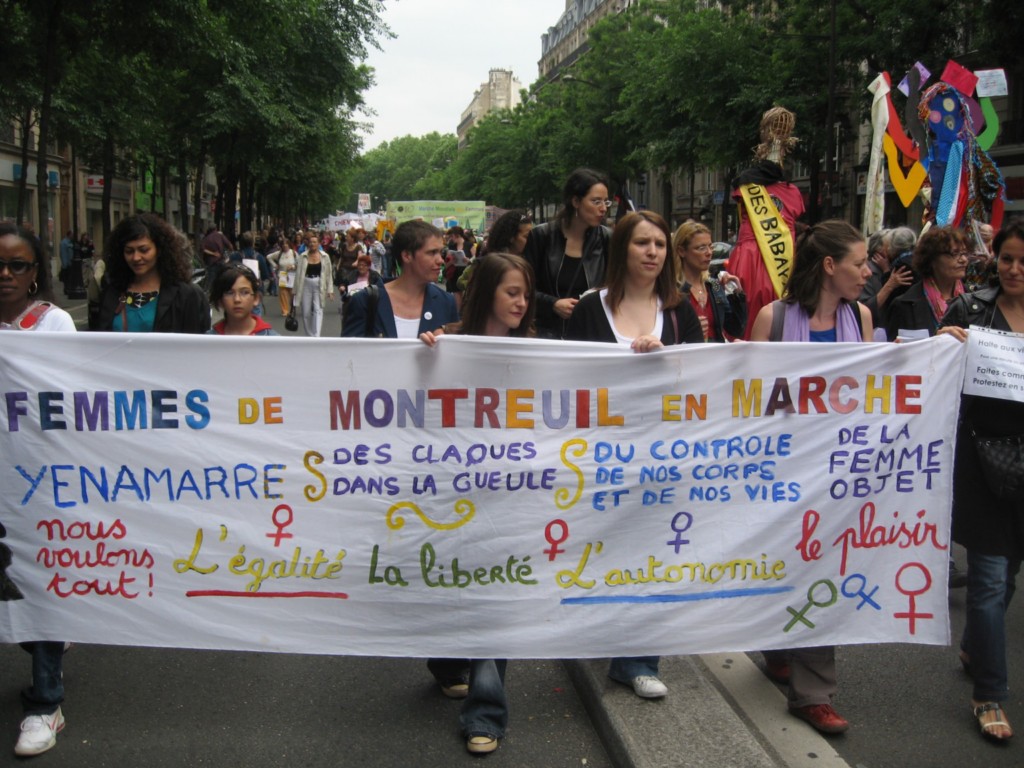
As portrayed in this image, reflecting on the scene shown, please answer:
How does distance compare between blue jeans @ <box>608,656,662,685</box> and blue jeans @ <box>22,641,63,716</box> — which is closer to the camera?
blue jeans @ <box>22,641,63,716</box>

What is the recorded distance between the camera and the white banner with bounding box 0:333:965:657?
3.59m

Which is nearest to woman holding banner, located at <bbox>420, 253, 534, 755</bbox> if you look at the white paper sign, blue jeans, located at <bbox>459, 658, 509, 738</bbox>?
blue jeans, located at <bbox>459, 658, 509, 738</bbox>

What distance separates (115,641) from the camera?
11.8ft

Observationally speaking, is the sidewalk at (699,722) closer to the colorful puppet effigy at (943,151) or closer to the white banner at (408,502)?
the white banner at (408,502)

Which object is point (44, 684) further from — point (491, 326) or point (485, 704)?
point (491, 326)

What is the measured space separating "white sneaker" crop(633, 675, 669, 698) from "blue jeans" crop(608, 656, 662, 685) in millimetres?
23

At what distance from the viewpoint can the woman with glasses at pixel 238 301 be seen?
14.6 ft

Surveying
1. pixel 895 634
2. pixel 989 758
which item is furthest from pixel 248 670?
pixel 989 758

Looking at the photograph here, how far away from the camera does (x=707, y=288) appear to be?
529cm

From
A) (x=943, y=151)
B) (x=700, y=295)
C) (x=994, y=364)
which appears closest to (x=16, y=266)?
(x=700, y=295)

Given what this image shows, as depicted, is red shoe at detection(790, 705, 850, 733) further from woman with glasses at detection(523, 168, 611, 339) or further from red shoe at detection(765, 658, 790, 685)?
woman with glasses at detection(523, 168, 611, 339)

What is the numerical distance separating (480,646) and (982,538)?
1.84m

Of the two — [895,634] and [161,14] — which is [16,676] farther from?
[161,14]

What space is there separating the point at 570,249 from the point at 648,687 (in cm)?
236
